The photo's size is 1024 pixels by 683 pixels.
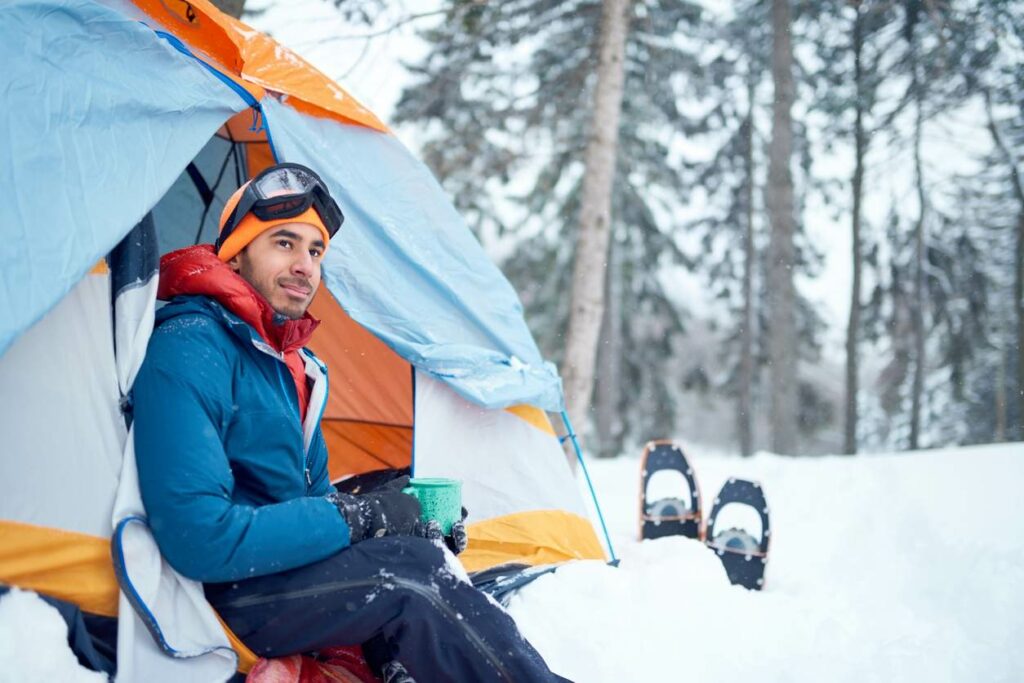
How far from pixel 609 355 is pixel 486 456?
381 inches

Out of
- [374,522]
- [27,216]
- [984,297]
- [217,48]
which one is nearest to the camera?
[27,216]

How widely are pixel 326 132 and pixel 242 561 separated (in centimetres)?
201

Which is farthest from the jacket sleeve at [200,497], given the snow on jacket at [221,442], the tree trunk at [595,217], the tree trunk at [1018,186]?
the tree trunk at [1018,186]

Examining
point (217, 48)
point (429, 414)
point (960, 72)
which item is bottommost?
point (429, 414)

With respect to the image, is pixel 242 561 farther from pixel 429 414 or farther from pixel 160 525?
pixel 429 414

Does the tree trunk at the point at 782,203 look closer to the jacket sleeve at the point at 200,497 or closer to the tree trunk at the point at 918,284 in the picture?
the tree trunk at the point at 918,284

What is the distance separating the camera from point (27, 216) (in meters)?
1.85

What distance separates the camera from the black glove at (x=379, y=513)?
1.93 m

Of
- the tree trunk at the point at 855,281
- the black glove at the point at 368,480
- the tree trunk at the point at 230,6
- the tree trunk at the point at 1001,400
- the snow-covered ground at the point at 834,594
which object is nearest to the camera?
the snow-covered ground at the point at 834,594

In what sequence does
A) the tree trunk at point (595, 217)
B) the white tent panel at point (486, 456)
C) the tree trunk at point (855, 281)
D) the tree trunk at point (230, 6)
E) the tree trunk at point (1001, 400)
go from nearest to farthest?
1. the white tent panel at point (486, 456)
2. the tree trunk at point (230, 6)
3. the tree trunk at point (595, 217)
4. the tree trunk at point (855, 281)
5. the tree trunk at point (1001, 400)

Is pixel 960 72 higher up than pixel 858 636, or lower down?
higher up

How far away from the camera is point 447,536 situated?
223cm

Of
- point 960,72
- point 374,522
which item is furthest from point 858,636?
point 960,72

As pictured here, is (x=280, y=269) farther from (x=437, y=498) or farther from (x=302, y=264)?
(x=437, y=498)
